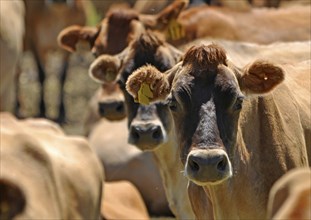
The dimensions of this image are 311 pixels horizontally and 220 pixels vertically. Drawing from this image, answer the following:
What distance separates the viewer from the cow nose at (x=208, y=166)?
5.54 m

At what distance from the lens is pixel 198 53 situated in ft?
19.2

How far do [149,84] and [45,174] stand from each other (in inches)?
51.3

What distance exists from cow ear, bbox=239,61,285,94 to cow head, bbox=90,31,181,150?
139 cm

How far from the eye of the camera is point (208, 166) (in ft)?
18.2

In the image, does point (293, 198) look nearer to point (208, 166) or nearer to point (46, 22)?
point (208, 166)

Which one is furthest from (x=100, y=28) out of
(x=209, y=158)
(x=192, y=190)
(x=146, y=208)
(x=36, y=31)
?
(x=36, y=31)

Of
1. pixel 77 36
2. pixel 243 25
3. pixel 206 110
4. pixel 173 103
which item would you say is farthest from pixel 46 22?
pixel 206 110

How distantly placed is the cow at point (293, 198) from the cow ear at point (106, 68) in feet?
13.4

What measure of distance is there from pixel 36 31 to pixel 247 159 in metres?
9.72

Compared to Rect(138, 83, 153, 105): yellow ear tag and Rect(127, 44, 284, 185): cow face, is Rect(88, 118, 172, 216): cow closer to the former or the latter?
Rect(138, 83, 153, 105): yellow ear tag


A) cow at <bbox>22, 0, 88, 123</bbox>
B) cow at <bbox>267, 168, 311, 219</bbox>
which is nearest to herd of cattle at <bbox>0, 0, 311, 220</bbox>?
cow at <bbox>267, 168, 311, 219</bbox>

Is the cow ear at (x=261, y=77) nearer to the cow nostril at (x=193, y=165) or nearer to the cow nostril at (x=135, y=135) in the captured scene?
the cow nostril at (x=193, y=165)

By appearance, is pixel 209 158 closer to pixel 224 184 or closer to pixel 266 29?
pixel 224 184

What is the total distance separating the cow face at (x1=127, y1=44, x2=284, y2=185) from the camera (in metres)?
5.59
